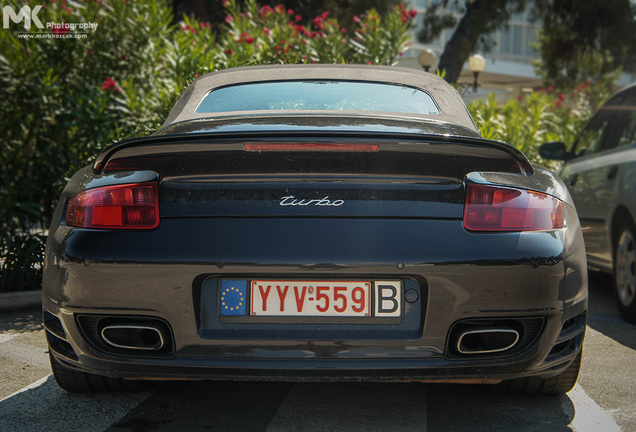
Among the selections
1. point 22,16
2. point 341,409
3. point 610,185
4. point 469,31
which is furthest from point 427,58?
point 341,409

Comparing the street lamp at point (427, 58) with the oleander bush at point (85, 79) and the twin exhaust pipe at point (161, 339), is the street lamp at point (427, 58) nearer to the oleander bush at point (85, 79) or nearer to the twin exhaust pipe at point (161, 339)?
the oleander bush at point (85, 79)

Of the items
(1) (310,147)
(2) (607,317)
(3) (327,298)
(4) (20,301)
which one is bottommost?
(2) (607,317)

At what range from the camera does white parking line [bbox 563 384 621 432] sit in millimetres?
3254

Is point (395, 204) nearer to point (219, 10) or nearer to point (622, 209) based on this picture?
point (622, 209)

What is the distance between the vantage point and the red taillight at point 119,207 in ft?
9.61

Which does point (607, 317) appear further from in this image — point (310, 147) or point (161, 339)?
point (161, 339)

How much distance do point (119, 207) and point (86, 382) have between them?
983mm

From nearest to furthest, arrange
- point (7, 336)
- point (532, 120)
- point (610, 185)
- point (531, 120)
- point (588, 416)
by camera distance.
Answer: point (588, 416), point (7, 336), point (610, 185), point (532, 120), point (531, 120)

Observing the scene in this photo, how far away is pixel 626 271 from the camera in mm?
5930

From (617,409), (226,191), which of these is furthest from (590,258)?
(226,191)

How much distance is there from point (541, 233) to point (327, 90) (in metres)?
1.64

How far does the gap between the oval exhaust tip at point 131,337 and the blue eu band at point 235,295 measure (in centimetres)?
29

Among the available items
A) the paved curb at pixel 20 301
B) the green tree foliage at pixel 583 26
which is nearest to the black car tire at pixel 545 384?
the paved curb at pixel 20 301

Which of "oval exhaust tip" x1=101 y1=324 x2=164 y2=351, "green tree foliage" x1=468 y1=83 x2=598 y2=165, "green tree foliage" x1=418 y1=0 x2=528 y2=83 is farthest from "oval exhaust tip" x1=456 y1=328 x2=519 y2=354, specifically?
"green tree foliage" x1=418 y1=0 x2=528 y2=83
